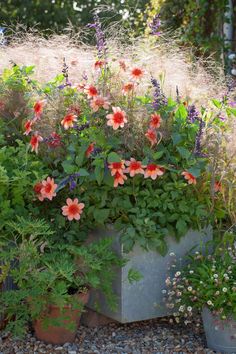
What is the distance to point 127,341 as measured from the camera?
301cm

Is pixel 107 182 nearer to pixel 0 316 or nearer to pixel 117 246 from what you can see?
pixel 117 246

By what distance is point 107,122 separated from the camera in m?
2.92

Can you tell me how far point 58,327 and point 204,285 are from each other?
70cm

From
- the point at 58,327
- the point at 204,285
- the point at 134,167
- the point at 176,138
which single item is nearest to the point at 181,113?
the point at 176,138

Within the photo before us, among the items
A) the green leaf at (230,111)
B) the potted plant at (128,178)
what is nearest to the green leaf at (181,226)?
the potted plant at (128,178)

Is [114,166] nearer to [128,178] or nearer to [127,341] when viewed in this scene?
[128,178]

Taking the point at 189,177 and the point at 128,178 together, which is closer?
the point at 189,177

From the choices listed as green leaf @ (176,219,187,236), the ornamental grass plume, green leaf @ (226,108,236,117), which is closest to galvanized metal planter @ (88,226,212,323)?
green leaf @ (176,219,187,236)

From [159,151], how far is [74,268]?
0.68 meters

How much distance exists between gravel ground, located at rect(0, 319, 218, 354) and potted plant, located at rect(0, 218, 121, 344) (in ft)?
0.23

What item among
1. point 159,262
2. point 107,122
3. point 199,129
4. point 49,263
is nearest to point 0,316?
point 49,263

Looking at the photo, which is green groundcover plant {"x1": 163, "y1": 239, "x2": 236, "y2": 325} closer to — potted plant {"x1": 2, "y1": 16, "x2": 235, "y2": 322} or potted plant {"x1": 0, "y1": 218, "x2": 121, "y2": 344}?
potted plant {"x1": 2, "y1": 16, "x2": 235, "y2": 322}

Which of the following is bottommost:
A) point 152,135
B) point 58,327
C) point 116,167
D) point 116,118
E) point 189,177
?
point 58,327

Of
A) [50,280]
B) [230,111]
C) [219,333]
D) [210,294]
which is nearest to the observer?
[50,280]
